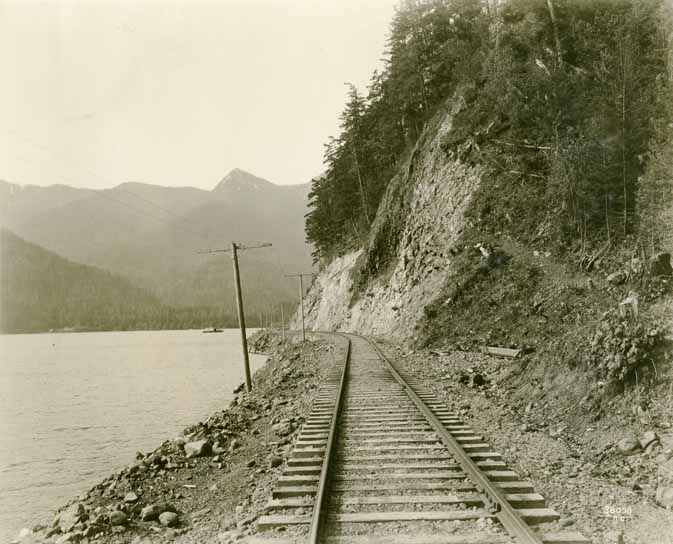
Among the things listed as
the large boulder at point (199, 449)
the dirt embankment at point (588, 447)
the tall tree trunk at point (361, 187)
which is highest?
the tall tree trunk at point (361, 187)

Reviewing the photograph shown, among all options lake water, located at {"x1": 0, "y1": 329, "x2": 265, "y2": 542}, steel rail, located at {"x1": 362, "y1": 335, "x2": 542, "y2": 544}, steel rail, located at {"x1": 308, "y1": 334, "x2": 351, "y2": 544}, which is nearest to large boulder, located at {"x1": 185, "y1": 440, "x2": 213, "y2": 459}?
steel rail, located at {"x1": 308, "y1": 334, "x2": 351, "y2": 544}

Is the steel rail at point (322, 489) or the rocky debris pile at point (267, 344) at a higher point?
the steel rail at point (322, 489)

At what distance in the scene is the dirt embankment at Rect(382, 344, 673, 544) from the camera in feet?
19.5

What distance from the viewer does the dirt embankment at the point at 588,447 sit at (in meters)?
5.93

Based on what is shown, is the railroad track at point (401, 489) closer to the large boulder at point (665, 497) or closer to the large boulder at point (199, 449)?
the large boulder at point (665, 497)

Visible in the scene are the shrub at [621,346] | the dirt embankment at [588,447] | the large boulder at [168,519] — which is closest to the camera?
the dirt embankment at [588,447]

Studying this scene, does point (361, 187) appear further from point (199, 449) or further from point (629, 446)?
point (629, 446)

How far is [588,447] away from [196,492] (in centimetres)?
639

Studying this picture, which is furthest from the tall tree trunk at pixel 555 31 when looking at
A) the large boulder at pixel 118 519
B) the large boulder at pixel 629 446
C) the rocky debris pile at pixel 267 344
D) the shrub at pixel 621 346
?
the rocky debris pile at pixel 267 344

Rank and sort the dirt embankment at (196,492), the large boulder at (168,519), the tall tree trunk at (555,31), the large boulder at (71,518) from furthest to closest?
the tall tree trunk at (555,31), the large boulder at (71,518), the large boulder at (168,519), the dirt embankment at (196,492)

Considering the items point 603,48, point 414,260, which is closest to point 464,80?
point 603,48

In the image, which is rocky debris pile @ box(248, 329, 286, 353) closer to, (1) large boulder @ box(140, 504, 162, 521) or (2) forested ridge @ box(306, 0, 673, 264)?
(2) forested ridge @ box(306, 0, 673, 264)

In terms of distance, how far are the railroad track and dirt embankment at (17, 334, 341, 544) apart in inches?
23.4

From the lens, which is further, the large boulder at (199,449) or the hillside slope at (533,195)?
the hillside slope at (533,195)
